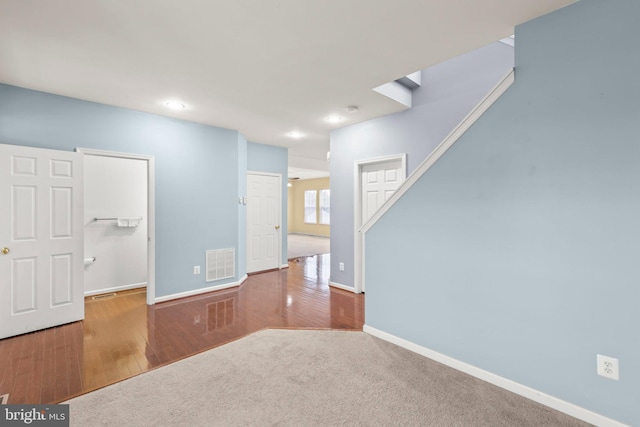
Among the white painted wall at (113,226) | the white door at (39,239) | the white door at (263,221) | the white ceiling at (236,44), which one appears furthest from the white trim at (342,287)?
the white door at (39,239)

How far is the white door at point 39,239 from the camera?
112 inches

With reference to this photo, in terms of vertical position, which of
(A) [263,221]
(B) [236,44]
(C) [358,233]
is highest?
(B) [236,44]

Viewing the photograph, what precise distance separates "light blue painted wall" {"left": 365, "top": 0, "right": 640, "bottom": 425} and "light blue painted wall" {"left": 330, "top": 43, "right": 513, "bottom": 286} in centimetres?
121

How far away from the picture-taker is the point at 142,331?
10.0ft

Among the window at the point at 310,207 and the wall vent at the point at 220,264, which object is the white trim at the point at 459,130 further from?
the window at the point at 310,207

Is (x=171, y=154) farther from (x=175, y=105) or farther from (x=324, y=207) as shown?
(x=324, y=207)

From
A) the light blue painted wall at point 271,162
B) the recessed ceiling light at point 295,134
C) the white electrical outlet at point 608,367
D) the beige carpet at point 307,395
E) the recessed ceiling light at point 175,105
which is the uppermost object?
the recessed ceiling light at point 295,134

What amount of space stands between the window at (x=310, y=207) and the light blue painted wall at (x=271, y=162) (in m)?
6.41

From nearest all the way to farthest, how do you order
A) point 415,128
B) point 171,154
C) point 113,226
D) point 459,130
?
point 459,130
point 415,128
point 171,154
point 113,226

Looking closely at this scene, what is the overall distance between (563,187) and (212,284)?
4.51 meters

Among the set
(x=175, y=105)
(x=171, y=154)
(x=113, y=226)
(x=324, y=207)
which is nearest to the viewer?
(x=175, y=105)

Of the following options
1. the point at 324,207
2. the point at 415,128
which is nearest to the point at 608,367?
the point at 415,128

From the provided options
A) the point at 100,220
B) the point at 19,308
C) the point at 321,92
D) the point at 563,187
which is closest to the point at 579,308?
the point at 563,187
